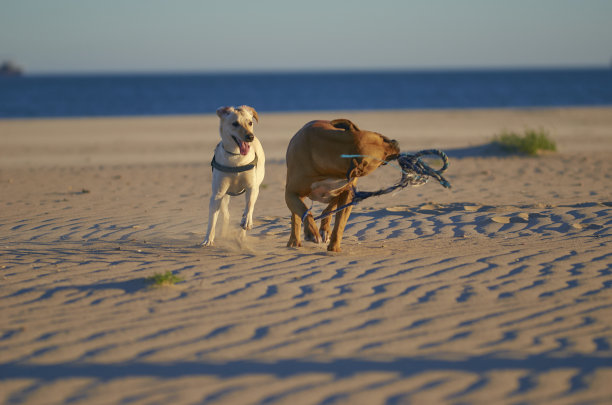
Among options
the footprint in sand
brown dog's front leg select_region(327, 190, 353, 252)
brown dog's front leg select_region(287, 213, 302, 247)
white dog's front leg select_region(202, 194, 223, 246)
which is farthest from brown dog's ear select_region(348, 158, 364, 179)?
the footprint in sand

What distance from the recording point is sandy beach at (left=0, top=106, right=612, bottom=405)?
359cm

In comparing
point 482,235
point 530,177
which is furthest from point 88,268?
point 530,177

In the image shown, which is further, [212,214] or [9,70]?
[9,70]

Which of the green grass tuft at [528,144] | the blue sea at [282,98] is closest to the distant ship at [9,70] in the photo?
the blue sea at [282,98]

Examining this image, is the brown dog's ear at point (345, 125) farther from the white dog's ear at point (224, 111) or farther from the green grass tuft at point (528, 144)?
the green grass tuft at point (528, 144)

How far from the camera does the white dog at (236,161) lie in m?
6.40

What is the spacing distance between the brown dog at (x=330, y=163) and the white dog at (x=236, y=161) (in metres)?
0.51

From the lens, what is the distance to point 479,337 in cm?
422

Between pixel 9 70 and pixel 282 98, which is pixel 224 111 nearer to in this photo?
pixel 282 98

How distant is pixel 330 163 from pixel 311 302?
1.57 meters

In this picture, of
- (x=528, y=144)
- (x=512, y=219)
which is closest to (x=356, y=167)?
(x=512, y=219)

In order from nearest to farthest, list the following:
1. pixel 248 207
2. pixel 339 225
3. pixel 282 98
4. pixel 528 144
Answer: pixel 339 225
pixel 248 207
pixel 528 144
pixel 282 98

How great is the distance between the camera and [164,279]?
5250mm

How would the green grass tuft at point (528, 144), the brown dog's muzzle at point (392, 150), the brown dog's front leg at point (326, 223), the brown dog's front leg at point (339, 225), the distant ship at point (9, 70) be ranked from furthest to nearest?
the distant ship at point (9, 70)
the green grass tuft at point (528, 144)
the brown dog's front leg at point (326, 223)
the brown dog's front leg at point (339, 225)
the brown dog's muzzle at point (392, 150)
